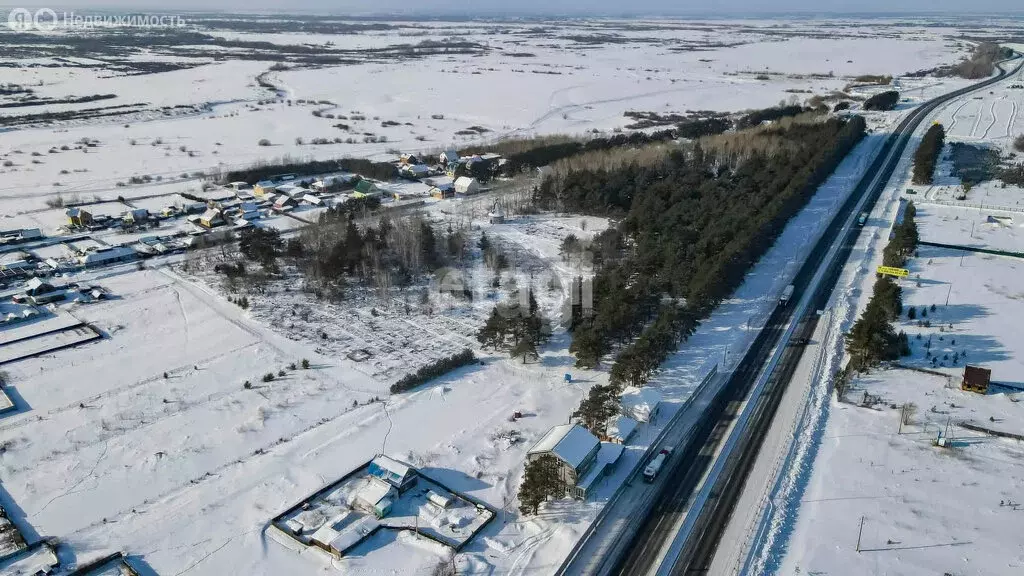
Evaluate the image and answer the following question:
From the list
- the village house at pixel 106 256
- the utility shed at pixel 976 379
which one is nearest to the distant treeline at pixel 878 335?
the utility shed at pixel 976 379

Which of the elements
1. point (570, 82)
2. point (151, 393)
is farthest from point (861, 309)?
point (570, 82)

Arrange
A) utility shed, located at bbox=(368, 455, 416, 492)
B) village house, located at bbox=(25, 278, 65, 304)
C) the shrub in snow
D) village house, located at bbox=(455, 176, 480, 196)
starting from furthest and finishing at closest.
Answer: village house, located at bbox=(455, 176, 480, 196), village house, located at bbox=(25, 278, 65, 304), the shrub in snow, utility shed, located at bbox=(368, 455, 416, 492)

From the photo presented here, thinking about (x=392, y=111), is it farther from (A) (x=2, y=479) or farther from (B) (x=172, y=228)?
(A) (x=2, y=479)

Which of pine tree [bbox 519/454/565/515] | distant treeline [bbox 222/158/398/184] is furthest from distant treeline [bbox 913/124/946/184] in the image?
pine tree [bbox 519/454/565/515]

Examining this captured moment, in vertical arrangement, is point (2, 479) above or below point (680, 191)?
below

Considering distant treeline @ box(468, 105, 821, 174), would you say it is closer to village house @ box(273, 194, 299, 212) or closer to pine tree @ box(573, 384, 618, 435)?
village house @ box(273, 194, 299, 212)

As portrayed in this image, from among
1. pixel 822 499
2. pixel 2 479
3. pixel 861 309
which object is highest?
pixel 861 309
